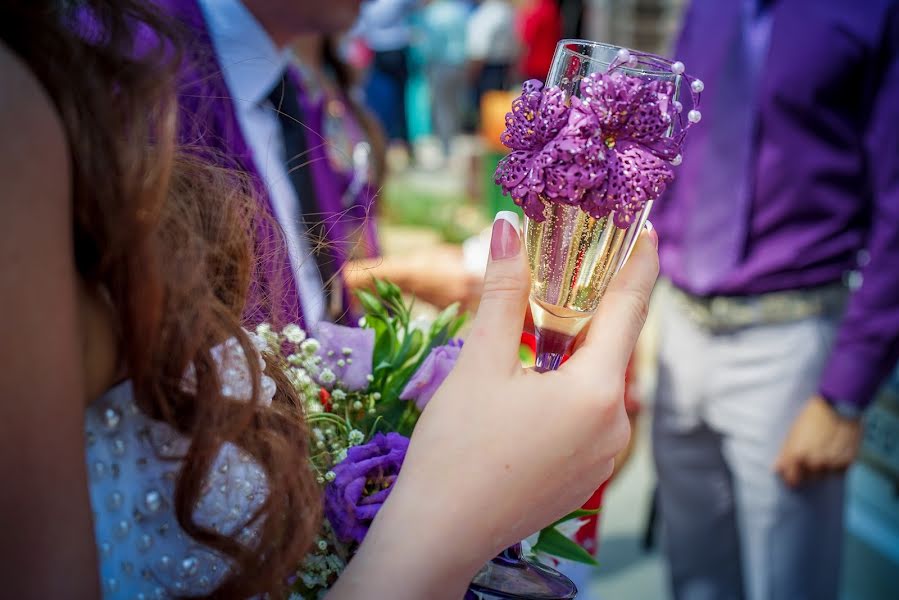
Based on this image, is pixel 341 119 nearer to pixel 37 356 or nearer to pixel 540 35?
pixel 37 356

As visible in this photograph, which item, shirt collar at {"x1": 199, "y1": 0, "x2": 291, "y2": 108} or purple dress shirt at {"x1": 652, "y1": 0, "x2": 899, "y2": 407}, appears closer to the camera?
shirt collar at {"x1": 199, "y1": 0, "x2": 291, "y2": 108}

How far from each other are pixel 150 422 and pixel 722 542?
1890 millimetres

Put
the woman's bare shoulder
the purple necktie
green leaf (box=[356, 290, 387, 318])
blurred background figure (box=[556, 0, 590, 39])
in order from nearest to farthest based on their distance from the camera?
the woman's bare shoulder
green leaf (box=[356, 290, 387, 318])
the purple necktie
blurred background figure (box=[556, 0, 590, 39])

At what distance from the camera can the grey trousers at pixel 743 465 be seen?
185 centimetres

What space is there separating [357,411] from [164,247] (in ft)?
1.10

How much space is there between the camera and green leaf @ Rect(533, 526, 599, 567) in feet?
2.89

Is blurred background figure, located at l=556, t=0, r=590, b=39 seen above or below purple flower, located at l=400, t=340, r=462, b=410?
above

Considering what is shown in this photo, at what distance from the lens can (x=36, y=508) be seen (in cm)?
52

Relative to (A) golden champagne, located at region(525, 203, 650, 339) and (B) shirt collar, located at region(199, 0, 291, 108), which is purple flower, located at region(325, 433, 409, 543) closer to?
(A) golden champagne, located at region(525, 203, 650, 339)

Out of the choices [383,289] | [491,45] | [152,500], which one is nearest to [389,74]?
[491,45]

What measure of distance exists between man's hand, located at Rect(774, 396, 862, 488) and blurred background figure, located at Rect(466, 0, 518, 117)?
24.6 ft

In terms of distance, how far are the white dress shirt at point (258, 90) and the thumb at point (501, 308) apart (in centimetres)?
79

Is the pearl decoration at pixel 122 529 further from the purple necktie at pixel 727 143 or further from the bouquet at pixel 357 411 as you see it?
the purple necktie at pixel 727 143

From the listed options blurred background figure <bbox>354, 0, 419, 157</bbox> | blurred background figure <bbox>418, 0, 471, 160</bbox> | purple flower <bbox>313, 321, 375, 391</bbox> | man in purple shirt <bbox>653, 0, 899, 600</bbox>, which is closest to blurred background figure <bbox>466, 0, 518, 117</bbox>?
blurred background figure <bbox>418, 0, 471, 160</bbox>
